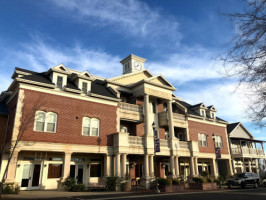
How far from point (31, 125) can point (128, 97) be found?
13.3m

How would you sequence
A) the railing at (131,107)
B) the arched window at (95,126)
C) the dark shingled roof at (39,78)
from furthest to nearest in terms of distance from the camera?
the railing at (131,107) < the arched window at (95,126) < the dark shingled roof at (39,78)

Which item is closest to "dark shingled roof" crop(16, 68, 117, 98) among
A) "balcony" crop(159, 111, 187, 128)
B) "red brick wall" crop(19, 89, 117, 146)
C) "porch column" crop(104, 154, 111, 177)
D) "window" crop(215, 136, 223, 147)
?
"red brick wall" crop(19, 89, 117, 146)

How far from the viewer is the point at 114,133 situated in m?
24.0

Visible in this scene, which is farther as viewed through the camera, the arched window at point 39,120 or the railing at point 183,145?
the railing at point 183,145

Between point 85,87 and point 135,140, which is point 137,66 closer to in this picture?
point 85,87

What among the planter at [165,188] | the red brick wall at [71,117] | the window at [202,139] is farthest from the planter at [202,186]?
the window at [202,139]

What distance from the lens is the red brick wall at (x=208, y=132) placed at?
33.4 metres

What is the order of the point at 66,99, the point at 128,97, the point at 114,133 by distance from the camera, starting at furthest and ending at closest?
the point at 128,97 < the point at 114,133 < the point at 66,99

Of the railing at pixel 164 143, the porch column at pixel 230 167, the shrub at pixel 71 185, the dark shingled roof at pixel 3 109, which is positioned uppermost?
the dark shingled roof at pixel 3 109

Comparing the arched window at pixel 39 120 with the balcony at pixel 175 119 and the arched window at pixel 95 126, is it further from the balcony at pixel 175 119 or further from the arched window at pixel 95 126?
the balcony at pixel 175 119

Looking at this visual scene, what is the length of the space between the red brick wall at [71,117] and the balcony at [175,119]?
7.47 m

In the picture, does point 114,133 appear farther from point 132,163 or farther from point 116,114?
point 132,163

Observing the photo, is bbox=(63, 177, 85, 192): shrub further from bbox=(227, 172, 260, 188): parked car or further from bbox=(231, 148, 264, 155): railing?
bbox=(231, 148, 264, 155): railing

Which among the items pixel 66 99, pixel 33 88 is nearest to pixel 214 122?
pixel 66 99
